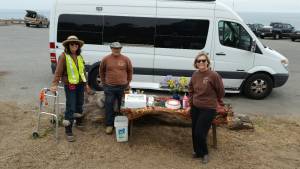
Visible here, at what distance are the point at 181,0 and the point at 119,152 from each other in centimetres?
533

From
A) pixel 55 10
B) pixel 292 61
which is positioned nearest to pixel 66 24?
pixel 55 10

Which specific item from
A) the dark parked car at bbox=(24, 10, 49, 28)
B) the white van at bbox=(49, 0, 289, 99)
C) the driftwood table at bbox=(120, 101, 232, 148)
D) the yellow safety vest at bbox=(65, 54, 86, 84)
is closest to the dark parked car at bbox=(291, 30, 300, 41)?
the white van at bbox=(49, 0, 289, 99)

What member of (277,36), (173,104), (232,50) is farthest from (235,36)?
(277,36)

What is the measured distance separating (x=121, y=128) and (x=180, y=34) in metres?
4.52

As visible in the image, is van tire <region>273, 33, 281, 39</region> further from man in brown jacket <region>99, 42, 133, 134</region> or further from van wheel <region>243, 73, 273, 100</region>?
man in brown jacket <region>99, 42, 133, 134</region>

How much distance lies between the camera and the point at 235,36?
10367mm

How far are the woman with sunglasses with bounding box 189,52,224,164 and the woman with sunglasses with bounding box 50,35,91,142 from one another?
1922 millimetres

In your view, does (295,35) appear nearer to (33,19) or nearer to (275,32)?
(275,32)

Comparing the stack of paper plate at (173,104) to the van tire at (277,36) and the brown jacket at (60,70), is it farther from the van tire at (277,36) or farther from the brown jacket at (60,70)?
the van tire at (277,36)

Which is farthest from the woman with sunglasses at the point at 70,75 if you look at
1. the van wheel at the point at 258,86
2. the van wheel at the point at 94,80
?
the van wheel at the point at 258,86

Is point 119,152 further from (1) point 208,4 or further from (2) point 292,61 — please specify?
(2) point 292,61

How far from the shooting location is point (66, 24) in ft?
34.7

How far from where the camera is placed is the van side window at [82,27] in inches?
414

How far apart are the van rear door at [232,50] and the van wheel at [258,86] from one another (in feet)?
1.01
